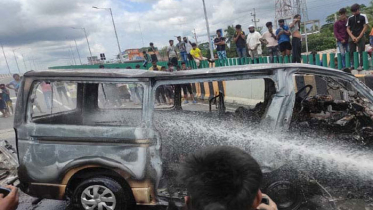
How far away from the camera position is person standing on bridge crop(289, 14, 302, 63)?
344 inches

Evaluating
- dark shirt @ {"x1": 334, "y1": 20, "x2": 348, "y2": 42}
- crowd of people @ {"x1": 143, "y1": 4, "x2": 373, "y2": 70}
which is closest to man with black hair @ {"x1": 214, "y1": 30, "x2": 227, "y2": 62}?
crowd of people @ {"x1": 143, "y1": 4, "x2": 373, "y2": 70}

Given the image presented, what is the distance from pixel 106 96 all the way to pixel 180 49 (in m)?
11.5

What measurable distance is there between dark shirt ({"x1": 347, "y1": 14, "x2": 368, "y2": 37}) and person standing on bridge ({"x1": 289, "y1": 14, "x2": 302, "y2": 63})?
A: 139cm

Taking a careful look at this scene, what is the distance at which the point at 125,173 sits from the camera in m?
2.94

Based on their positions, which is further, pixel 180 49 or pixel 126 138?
pixel 180 49

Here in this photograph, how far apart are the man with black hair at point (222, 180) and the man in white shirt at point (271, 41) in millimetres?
9284

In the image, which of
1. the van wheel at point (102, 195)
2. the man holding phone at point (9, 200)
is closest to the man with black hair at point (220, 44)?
the van wheel at point (102, 195)

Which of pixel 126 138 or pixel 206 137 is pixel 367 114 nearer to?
pixel 206 137

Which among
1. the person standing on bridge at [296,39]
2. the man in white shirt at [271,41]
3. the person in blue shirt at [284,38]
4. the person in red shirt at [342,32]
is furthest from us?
the man in white shirt at [271,41]

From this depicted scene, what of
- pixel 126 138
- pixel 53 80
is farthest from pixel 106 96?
pixel 126 138

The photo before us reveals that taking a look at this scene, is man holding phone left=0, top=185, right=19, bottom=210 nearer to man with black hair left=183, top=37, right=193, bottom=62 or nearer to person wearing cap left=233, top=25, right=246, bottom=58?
person wearing cap left=233, top=25, right=246, bottom=58

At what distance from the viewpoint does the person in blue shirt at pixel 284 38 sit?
9.03 meters

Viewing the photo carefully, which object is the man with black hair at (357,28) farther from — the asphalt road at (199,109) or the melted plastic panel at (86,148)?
the melted plastic panel at (86,148)

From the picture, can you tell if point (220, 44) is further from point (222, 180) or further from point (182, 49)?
point (222, 180)
